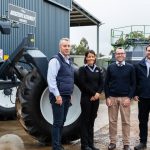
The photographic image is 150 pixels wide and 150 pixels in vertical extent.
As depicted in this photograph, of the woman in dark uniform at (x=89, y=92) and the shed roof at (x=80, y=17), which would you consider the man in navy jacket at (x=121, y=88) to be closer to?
the woman in dark uniform at (x=89, y=92)

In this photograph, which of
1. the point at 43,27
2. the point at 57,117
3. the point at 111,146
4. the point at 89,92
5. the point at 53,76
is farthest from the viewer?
the point at 43,27

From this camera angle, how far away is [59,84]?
223 inches

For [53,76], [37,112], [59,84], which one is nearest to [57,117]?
[59,84]

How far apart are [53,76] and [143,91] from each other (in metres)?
1.52

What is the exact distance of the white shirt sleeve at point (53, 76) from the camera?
5.54m

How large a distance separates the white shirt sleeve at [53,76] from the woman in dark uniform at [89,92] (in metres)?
0.54

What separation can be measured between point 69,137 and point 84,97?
2.87 feet

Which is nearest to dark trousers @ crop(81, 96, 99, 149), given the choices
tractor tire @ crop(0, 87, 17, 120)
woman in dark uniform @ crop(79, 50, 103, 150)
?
woman in dark uniform @ crop(79, 50, 103, 150)

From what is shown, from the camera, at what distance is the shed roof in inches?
798

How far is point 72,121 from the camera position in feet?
21.8

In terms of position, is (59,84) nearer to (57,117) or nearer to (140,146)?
(57,117)

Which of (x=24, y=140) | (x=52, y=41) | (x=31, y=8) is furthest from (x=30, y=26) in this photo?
(x=24, y=140)

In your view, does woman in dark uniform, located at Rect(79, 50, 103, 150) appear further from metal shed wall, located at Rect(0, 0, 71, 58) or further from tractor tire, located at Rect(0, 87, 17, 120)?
metal shed wall, located at Rect(0, 0, 71, 58)

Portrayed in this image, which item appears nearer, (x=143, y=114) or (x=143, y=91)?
(x=143, y=91)
